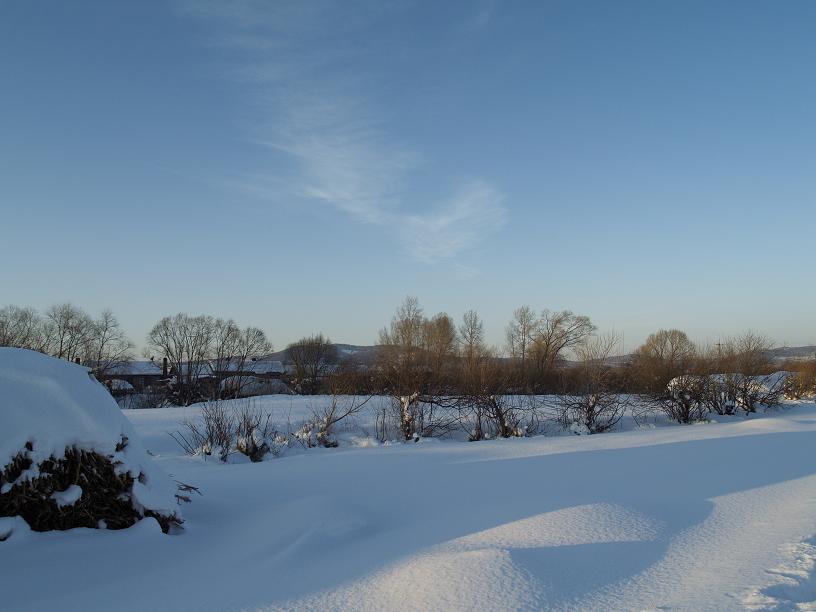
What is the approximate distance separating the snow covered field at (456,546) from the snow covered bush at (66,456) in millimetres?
193

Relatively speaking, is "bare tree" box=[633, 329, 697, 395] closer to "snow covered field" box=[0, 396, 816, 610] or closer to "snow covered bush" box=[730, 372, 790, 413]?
"snow covered bush" box=[730, 372, 790, 413]

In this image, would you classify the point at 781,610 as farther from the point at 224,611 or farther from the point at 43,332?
the point at 43,332

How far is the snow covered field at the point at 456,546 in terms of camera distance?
11.7ft

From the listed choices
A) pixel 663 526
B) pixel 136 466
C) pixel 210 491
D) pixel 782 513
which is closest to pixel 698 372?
pixel 782 513

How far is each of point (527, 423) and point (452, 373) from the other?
259 cm

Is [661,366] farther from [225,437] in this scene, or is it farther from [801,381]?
[225,437]

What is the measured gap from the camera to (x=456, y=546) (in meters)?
4.40

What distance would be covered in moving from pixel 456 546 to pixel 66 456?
3206mm

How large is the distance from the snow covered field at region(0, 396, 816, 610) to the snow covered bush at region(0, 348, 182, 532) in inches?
7.6

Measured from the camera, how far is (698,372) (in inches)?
736

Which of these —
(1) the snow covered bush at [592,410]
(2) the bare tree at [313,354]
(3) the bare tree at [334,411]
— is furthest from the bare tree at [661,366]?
(2) the bare tree at [313,354]

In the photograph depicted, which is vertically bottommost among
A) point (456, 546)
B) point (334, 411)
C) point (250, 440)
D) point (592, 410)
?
point (456, 546)

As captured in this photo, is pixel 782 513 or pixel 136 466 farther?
pixel 782 513

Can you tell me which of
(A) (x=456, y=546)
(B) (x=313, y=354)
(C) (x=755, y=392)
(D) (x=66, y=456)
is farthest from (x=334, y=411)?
(B) (x=313, y=354)
